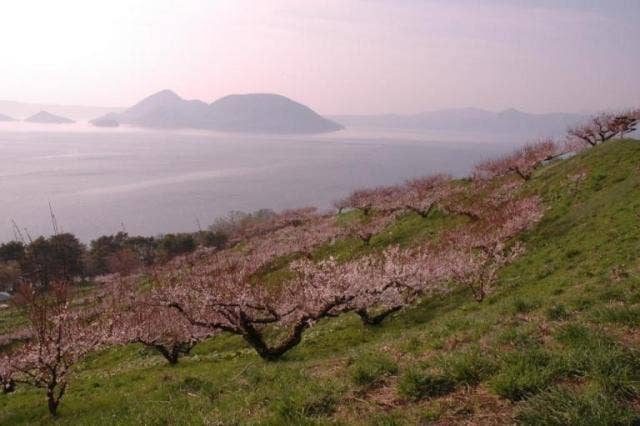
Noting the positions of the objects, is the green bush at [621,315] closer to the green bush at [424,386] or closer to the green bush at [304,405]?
the green bush at [424,386]

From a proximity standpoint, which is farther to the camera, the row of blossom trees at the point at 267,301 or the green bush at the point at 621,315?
the row of blossom trees at the point at 267,301

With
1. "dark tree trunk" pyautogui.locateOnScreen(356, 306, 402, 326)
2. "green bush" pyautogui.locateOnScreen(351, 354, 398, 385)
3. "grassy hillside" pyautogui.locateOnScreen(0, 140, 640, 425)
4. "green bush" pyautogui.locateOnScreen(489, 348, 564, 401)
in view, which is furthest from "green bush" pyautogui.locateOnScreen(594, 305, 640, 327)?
"dark tree trunk" pyautogui.locateOnScreen(356, 306, 402, 326)

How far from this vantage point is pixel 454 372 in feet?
29.0

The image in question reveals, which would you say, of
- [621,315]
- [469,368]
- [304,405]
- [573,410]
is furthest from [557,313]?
[304,405]

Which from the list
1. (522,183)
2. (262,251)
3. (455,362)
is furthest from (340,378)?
(262,251)

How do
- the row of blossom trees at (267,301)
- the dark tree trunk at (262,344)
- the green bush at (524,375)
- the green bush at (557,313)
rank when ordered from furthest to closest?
1. the dark tree trunk at (262,344)
2. the row of blossom trees at (267,301)
3. the green bush at (557,313)
4. the green bush at (524,375)

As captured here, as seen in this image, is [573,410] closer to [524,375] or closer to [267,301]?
[524,375]

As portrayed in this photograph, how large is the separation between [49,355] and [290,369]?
427 inches

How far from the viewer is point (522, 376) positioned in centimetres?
793

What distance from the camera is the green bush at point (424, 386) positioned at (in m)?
8.66

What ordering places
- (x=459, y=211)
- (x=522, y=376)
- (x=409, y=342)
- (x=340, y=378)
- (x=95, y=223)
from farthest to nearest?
1. (x=95, y=223)
2. (x=459, y=211)
3. (x=409, y=342)
4. (x=340, y=378)
5. (x=522, y=376)

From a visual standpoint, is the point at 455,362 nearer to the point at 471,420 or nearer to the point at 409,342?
the point at 471,420

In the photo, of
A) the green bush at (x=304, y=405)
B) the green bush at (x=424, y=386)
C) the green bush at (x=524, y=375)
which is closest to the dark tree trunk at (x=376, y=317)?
the green bush at (x=304, y=405)

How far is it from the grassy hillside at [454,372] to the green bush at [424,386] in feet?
0.07
